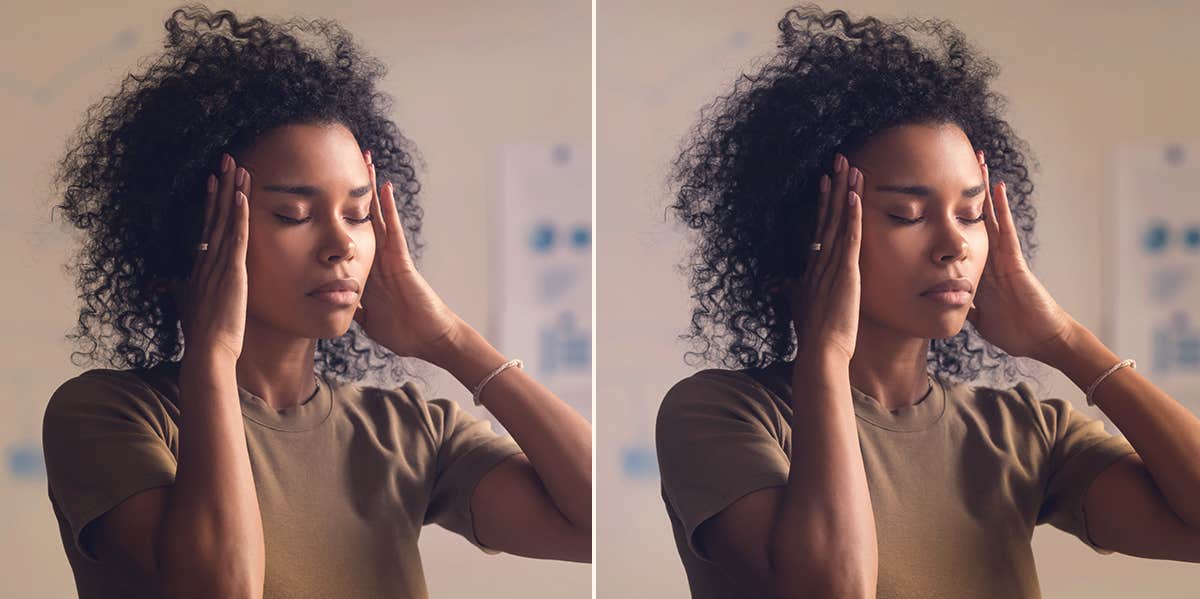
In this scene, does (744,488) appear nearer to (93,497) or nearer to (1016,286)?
(1016,286)

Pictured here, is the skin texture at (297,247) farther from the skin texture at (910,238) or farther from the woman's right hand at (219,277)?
the skin texture at (910,238)

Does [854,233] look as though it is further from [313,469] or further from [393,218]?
[313,469]

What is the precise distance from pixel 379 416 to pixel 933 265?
0.87m

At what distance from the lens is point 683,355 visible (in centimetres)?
197

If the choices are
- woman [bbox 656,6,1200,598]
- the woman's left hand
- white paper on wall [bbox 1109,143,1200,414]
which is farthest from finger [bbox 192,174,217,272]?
white paper on wall [bbox 1109,143,1200,414]

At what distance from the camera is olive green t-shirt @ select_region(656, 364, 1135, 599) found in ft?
6.23

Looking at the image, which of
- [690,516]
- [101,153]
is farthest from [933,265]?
[101,153]

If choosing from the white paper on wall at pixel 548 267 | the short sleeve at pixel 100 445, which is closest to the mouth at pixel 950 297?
the white paper on wall at pixel 548 267

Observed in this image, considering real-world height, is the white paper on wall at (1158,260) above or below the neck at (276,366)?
above

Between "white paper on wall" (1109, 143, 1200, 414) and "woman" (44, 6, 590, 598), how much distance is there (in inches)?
37.8

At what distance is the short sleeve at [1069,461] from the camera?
6.30 feet

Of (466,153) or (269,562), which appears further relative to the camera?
(466,153)

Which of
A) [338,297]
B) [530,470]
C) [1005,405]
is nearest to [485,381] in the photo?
[530,470]

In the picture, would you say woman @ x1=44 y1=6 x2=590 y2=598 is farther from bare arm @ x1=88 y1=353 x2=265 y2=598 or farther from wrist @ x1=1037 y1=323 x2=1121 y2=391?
wrist @ x1=1037 y1=323 x2=1121 y2=391
